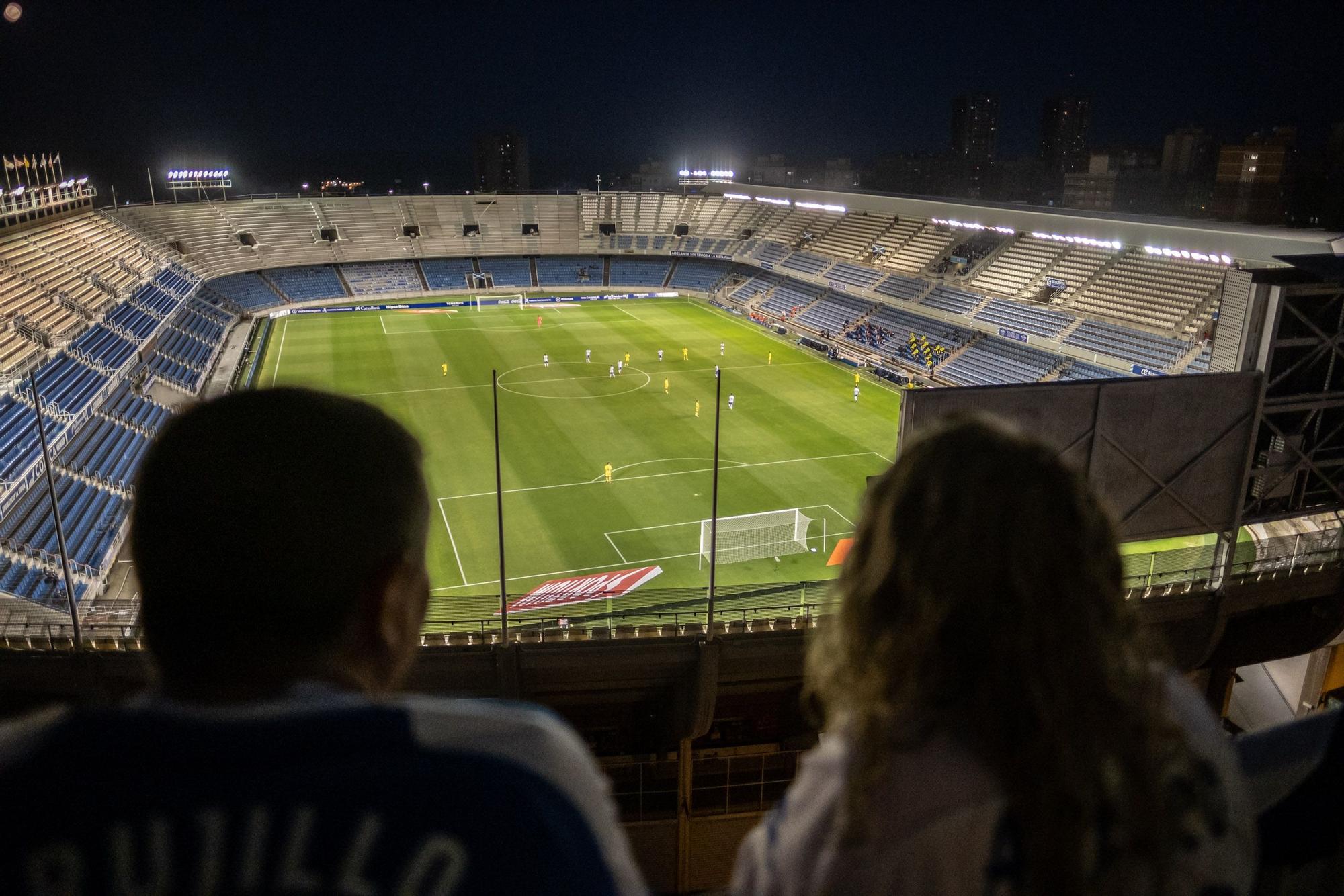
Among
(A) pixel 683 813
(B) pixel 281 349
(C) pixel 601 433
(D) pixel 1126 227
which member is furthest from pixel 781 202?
(A) pixel 683 813

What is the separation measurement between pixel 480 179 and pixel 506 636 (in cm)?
19157

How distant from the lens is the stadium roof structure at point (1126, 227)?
27.1m

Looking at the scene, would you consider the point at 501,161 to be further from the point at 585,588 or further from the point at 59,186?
the point at 585,588

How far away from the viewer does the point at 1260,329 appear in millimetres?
12711

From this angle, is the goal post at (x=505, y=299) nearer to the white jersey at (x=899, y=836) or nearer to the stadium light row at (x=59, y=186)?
the stadium light row at (x=59, y=186)

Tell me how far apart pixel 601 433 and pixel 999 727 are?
1171 inches

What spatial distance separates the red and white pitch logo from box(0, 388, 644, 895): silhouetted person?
16440mm

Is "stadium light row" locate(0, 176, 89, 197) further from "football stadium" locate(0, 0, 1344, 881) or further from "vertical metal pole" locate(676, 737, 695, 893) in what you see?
"vertical metal pole" locate(676, 737, 695, 893)

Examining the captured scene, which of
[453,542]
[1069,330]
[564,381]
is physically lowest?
[453,542]

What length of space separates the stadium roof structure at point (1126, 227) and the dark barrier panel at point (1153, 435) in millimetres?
5610

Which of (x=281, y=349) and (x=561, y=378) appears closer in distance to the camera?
(x=561, y=378)

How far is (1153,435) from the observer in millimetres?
12750

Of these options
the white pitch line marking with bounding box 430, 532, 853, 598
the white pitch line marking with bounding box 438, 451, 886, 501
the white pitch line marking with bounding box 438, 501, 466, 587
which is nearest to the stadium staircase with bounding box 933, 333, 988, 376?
the white pitch line marking with bounding box 438, 451, 886, 501

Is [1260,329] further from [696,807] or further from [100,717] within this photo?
[100,717]
